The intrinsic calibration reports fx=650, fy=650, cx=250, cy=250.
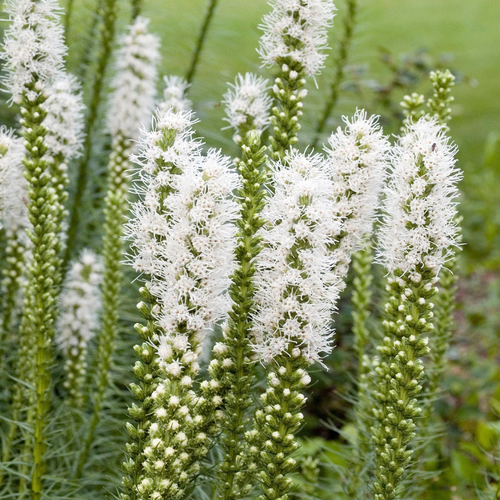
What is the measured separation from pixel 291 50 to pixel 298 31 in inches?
2.6

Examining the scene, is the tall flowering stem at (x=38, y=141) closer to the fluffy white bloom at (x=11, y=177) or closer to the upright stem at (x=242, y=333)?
the fluffy white bloom at (x=11, y=177)

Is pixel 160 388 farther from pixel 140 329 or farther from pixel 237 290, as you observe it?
pixel 237 290

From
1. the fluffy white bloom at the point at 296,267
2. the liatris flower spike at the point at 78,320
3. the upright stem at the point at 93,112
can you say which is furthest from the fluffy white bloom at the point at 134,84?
the fluffy white bloom at the point at 296,267

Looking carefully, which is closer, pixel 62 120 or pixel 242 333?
pixel 242 333

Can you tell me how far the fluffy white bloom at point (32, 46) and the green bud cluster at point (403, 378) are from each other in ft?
4.56

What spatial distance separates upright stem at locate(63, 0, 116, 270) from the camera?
3.23 m

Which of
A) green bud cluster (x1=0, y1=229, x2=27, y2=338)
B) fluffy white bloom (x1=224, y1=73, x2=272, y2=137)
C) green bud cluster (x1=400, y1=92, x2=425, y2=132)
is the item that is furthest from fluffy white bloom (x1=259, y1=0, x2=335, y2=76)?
green bud cluster (x1=0, y1=229, x2=27, y2=338)

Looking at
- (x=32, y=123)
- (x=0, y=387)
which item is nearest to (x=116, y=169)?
(x=32, y=123)

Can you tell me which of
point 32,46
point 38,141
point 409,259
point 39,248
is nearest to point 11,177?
point 38,141

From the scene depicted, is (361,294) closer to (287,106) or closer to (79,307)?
(287,106)

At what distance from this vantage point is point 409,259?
1.82 m

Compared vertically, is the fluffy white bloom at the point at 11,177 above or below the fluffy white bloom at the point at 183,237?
above

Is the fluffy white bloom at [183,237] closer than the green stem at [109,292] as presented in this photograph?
Yes

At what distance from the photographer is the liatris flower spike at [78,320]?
Result: 9.45 ft
